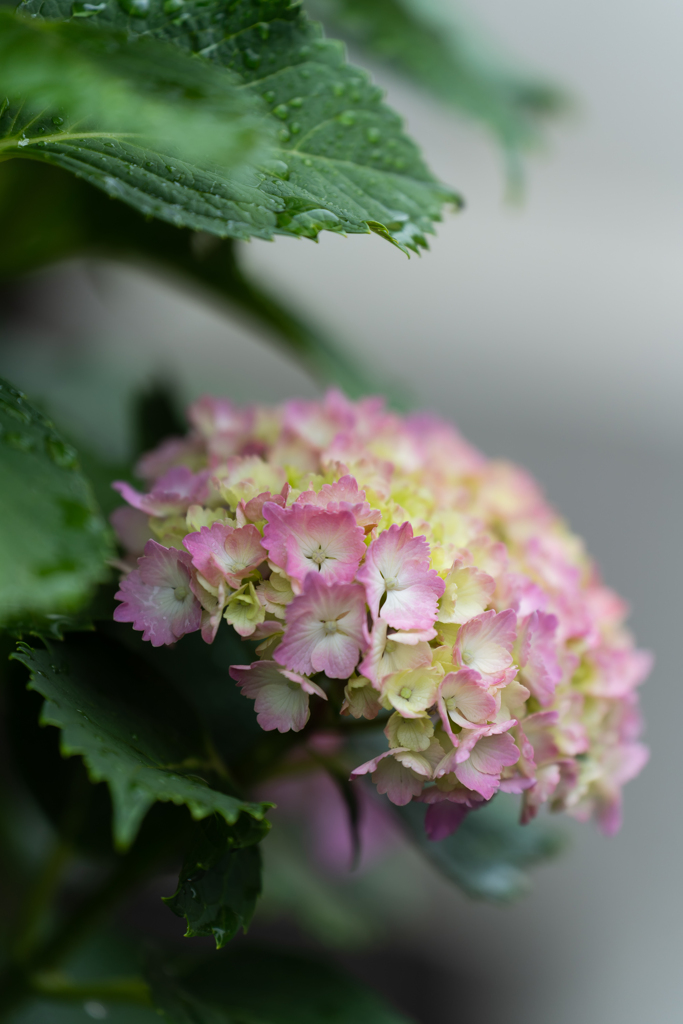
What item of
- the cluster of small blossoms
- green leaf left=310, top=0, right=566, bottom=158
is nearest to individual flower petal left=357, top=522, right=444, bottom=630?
the cluster of small blossoms

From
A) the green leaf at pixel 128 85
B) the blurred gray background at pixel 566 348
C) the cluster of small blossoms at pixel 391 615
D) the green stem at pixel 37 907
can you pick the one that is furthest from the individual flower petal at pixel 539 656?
the blurred gray background at pixel 566 348

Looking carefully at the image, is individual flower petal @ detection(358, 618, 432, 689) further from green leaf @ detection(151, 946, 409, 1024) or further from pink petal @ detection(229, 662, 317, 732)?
green leaf @ detection(151, 946, 409, 1024)

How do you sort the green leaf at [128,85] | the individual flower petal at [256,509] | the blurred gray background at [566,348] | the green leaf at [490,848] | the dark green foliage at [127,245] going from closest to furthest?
the green leaf at [128,85] < the individual flower petal at [256,509] < the green leaf at [490,848] < the dark green foliage at [127,245] < the blurred gray background at [566,348]

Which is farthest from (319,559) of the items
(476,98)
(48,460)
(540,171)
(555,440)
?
(540,171)

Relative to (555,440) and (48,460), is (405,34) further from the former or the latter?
(555,440)

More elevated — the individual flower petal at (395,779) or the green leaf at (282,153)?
the green leaf at (282,153)

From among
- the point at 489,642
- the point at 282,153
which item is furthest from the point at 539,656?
the point at 282,153

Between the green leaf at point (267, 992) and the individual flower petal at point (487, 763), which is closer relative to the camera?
the individual flower petal at point (487, 763)

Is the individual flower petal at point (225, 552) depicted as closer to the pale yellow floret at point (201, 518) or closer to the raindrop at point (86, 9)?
the pale yellow floret at point (201, 518)
